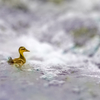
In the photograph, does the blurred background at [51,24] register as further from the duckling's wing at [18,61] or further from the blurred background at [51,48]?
the duckling's wing at [18,61]

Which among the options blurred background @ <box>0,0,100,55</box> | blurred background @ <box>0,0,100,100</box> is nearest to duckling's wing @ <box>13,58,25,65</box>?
blurred background @ <box>0,0,100,100</box>

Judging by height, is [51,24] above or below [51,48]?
above

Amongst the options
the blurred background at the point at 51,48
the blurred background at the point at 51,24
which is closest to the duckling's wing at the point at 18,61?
the blurred background at the point at 51,48

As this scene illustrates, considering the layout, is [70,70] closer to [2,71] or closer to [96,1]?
[2,71]

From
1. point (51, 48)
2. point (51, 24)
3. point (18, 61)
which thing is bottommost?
point (18, 61)

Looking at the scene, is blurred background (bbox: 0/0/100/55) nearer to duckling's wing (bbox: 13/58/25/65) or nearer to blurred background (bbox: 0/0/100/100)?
blurred background (bbox: 0/0/100/100)

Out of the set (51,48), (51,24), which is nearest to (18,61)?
(51,48)

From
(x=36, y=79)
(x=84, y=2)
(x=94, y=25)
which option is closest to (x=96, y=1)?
(x=84, y=2)

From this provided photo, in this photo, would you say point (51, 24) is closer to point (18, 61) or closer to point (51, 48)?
point (51, 48)

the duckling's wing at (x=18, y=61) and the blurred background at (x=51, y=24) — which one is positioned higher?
the blurred background at (x=51, y=24)
